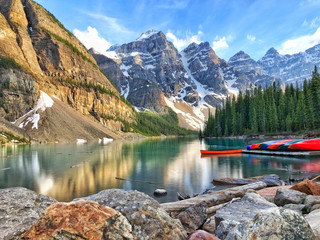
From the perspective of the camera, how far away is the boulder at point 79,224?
3510 mm

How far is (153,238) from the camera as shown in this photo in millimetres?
4441

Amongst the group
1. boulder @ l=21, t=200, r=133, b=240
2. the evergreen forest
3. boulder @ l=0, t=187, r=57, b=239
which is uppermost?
the evergreen forest

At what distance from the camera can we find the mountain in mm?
117812

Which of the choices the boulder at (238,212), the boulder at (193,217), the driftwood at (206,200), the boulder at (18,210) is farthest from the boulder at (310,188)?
the boulder at (18,210)

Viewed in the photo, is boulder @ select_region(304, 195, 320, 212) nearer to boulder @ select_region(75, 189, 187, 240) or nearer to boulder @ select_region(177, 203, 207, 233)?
boulder @ select_region(177, 203, 207, 233)

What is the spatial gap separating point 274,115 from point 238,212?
95.9 meters

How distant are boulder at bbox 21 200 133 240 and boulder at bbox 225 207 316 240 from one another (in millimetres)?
2359

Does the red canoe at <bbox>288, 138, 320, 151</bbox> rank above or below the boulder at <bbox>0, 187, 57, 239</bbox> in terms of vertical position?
below

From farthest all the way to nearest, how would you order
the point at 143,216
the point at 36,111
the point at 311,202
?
the point at 36,111 < the point at 311,202 < the point at 143,216

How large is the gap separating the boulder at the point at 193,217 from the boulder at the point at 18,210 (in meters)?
4.36

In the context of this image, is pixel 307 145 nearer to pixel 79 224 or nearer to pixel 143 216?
pixel 143 216

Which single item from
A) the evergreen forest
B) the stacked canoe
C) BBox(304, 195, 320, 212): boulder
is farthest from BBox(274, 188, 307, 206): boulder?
the evergreen forest

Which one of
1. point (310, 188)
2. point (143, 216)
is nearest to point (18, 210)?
point (143, 216)

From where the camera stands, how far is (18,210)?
5.30 m
